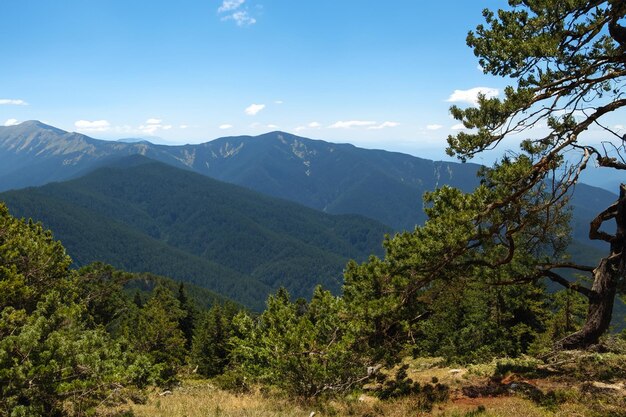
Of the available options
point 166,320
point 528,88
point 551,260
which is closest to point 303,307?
point 166,320

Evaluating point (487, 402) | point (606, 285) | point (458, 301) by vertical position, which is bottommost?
point (487, 402)

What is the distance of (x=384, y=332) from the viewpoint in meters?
15.7

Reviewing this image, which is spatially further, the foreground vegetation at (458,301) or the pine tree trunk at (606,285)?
the pine tree trunk at (606,285)

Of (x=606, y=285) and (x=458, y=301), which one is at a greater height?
(x=606, y=285)

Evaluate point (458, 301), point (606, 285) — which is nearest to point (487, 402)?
point (458, 301)

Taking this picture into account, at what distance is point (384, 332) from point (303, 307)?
54249mm

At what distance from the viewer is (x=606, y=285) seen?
13.9 metres

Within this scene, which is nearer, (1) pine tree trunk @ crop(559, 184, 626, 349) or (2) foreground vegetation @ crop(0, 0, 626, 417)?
(2) foreground vegetation @ crop(0, 0, 626, 417)

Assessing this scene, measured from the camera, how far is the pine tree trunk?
1375cm

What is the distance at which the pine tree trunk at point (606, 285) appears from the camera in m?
13.8

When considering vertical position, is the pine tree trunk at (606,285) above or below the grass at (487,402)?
above

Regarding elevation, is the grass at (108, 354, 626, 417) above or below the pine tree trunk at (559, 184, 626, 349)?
below

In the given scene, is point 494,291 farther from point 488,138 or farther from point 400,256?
point 488,138

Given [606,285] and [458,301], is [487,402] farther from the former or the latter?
[606,285]
